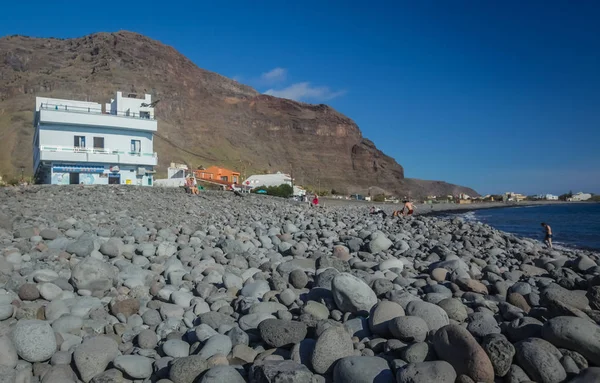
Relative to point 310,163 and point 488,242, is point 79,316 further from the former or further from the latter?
point 310,163

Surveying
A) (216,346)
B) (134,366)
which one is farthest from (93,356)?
(216,346)

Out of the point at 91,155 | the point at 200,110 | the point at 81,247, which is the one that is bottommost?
the point at 81,247

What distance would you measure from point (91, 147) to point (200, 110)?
104 metres

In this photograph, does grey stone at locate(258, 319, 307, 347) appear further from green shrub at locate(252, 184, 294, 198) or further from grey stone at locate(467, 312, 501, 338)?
green shrub at locate(252, 184, 294, 198)

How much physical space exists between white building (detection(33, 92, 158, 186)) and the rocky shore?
20.4m

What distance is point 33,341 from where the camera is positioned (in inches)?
161

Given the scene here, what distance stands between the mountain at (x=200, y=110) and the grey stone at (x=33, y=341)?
87883mm

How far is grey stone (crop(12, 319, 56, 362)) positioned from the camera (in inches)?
160

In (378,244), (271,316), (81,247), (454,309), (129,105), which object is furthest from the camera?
(129,105)

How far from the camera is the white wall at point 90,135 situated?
92.6ft

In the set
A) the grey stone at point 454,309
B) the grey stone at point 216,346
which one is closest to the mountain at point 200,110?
the grey stone at point 216,346

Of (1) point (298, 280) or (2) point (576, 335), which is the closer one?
(2) point (576, 335)

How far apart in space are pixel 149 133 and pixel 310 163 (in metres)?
103

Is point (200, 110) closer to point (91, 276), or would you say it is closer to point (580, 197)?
point (91, 276)
